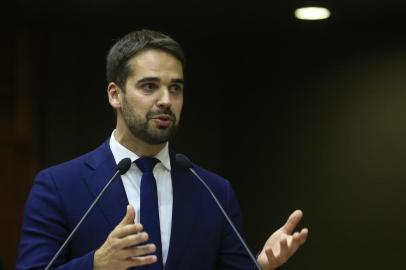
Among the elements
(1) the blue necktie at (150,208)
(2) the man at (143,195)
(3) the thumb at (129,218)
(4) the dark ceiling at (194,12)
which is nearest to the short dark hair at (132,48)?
(2) the man at (143,195)

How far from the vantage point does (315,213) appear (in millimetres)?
4586

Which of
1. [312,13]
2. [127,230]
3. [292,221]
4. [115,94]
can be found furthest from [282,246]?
[312,13]

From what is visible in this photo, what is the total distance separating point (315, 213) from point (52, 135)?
1.85 metres

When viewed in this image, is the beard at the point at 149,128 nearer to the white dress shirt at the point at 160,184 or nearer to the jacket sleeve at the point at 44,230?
the white dress shirt at the point at 160,184

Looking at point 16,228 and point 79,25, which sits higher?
point 79,25

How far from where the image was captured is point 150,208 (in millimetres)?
1844

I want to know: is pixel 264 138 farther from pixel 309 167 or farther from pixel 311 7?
pixel 311 7

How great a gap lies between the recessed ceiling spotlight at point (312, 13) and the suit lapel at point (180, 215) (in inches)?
97.1

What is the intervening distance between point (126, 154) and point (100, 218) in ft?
0.72

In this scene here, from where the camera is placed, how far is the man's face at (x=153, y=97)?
187 cm

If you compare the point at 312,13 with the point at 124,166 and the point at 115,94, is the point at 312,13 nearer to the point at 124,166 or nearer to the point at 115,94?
the point at 115,94

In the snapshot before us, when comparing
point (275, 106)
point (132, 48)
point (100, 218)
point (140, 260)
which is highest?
point (275, 106)

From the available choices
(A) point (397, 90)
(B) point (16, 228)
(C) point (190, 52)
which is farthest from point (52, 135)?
(A) point (397, 90)

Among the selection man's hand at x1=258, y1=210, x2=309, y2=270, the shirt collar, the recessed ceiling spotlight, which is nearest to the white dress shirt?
the shirt collar
